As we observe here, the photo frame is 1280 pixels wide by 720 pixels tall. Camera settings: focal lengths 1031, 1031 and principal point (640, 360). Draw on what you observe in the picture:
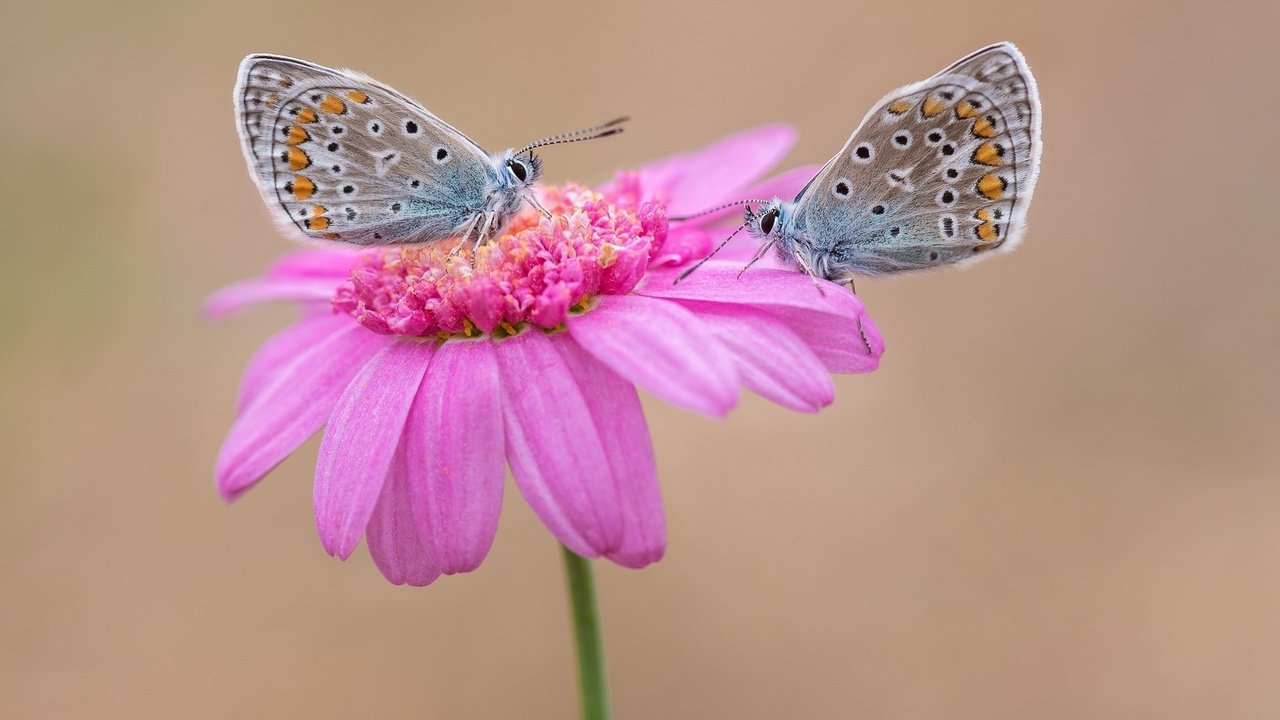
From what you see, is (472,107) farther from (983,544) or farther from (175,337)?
(983,544)

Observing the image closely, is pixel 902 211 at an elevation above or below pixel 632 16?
below

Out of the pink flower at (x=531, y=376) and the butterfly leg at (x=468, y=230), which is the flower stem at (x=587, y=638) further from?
the butterfly leg at (x=468, y=230)

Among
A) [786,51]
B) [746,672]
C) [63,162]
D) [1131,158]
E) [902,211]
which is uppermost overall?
[786,51]

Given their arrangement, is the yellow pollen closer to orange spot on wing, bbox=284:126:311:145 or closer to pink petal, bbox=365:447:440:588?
pink petal, bbox=365:447:440:588

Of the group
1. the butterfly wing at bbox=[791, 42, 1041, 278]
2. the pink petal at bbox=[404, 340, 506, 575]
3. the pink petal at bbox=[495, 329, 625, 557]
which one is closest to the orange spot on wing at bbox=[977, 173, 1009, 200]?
the butterfly wing at bbox=[791, 42, 1041, 278]

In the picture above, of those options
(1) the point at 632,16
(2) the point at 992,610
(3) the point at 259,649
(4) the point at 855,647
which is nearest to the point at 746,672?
(4) the point at 855,647

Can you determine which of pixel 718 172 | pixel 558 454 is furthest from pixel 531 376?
pixel 718 172
